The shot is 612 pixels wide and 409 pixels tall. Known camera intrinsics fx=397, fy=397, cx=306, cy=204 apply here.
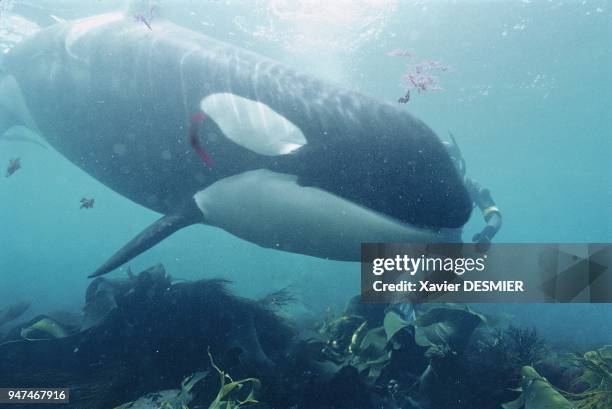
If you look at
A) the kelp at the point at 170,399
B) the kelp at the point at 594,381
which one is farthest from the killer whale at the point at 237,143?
the kelp at the point at 594,381

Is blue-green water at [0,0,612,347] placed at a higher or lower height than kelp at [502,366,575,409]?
higher

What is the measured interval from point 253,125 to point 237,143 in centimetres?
27

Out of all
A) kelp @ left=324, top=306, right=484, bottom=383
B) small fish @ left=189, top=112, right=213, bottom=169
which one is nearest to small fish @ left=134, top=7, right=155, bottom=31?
small fish @ left=189, top=112, right=213, bottom=169

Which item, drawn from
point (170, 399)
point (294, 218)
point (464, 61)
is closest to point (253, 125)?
point (294, 218)

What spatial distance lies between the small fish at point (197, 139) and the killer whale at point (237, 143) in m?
0.07

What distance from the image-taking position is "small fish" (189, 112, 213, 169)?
4.13 meters

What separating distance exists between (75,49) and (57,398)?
169 inches

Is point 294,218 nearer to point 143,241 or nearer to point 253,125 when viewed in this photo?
point 253,125

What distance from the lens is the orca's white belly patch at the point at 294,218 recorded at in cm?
336

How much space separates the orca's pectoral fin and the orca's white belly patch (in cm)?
33

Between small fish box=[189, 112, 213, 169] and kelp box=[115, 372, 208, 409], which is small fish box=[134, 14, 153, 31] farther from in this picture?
kelp box=[115, 372, 208, 409]

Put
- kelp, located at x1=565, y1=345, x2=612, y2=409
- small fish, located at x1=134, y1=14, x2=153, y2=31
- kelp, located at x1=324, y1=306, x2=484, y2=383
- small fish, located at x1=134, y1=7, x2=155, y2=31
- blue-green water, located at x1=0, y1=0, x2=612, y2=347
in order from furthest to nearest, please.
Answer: blue-green water, located at x1=0, y1=0, x2=612, y2=347
small fish, located at x1=134, y1=7, x2=155, y2=31
small fish, located at x1=134, y1=14, x2=153, y2=31
kelp, located at x1=324, y1=306, x2=484, y2=383
kelp, located at x1=565, y1=345, x2=612, y2=409

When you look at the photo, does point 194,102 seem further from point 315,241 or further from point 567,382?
point 567,382

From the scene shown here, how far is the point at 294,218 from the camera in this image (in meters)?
3.73
